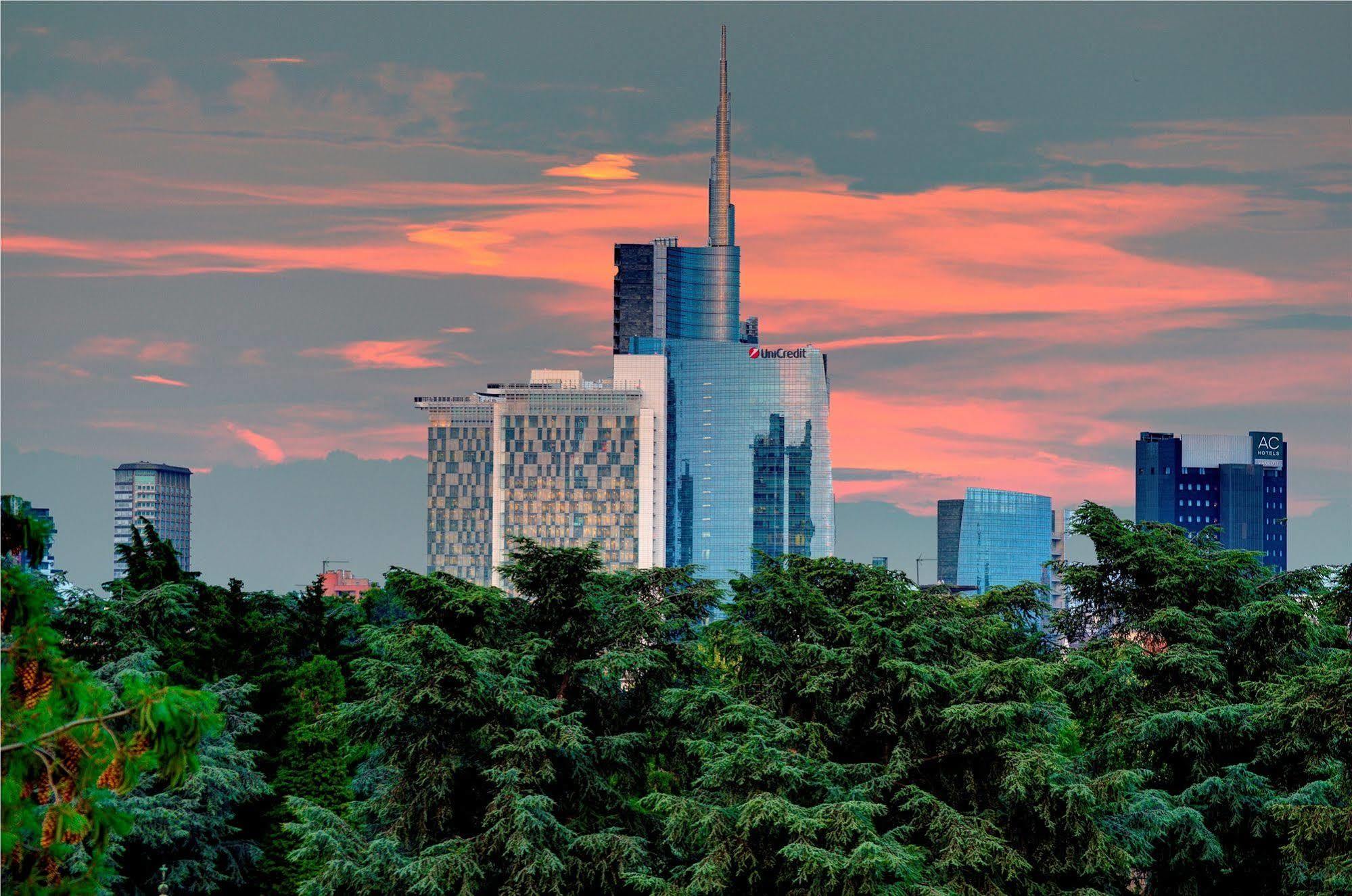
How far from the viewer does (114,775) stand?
1083 centimetres

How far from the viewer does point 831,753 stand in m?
29.2

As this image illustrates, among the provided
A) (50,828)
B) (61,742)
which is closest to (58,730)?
(61,742)

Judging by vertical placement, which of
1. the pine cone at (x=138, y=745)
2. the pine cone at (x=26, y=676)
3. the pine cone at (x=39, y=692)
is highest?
the pine cone at (x=26, y=676)

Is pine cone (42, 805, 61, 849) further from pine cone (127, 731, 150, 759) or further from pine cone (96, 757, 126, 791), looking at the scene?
pine cone (127, 731, 150, 759)

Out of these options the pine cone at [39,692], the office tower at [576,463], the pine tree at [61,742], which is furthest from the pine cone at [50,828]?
the office tower at [576,463]

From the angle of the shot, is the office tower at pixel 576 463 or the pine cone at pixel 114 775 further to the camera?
the office tower at pixel 576 463

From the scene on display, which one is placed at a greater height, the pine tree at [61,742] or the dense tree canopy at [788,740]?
the pine tree at [61,742]

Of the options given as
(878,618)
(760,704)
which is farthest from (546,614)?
(878,618)

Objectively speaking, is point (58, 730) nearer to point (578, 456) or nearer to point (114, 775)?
point (114, 775)

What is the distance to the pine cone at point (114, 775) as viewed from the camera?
10781 millimetres

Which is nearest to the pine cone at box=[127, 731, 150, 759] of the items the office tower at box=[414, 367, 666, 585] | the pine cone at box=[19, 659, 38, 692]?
the pine cone at box=[19, 659, 38, 692]

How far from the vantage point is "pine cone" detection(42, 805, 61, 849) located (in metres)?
10.5

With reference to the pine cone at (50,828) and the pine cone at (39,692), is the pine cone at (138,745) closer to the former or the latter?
the pine cone at (50,828)

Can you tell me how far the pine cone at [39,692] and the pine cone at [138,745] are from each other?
2.90 ft
